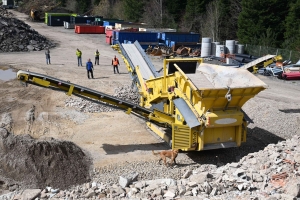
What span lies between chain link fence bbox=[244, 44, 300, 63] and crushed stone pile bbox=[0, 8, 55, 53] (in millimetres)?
16494

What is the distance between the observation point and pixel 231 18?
40.0m

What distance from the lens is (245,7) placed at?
112 feet

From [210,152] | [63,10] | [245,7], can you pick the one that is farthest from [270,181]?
[63,10]

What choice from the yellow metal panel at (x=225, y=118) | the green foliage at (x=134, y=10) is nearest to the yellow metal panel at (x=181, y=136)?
the yellow metal panel at (x=225, y=118)

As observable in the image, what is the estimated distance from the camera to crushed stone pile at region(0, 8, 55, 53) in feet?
101

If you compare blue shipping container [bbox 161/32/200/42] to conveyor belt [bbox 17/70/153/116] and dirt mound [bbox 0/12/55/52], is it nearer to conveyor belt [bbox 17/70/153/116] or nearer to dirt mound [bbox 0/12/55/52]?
dirt mound [bbox 0/12/55/52]

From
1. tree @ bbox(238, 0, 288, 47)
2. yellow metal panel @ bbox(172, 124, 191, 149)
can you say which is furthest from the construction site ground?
tree @ bbox(238, 0, 288, 47)

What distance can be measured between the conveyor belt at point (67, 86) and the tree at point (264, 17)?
24249 mm

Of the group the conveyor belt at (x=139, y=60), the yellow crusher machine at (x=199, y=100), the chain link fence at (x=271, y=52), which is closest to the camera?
the yellow crusher machine at (x=199, y=100)

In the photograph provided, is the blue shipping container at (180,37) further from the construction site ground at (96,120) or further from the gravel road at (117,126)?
the gravel road at (117,126)

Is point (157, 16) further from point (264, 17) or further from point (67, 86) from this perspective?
point (67, 86)

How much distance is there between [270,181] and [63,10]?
208 feet

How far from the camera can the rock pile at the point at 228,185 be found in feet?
24.5

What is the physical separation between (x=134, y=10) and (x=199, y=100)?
4698 cm
